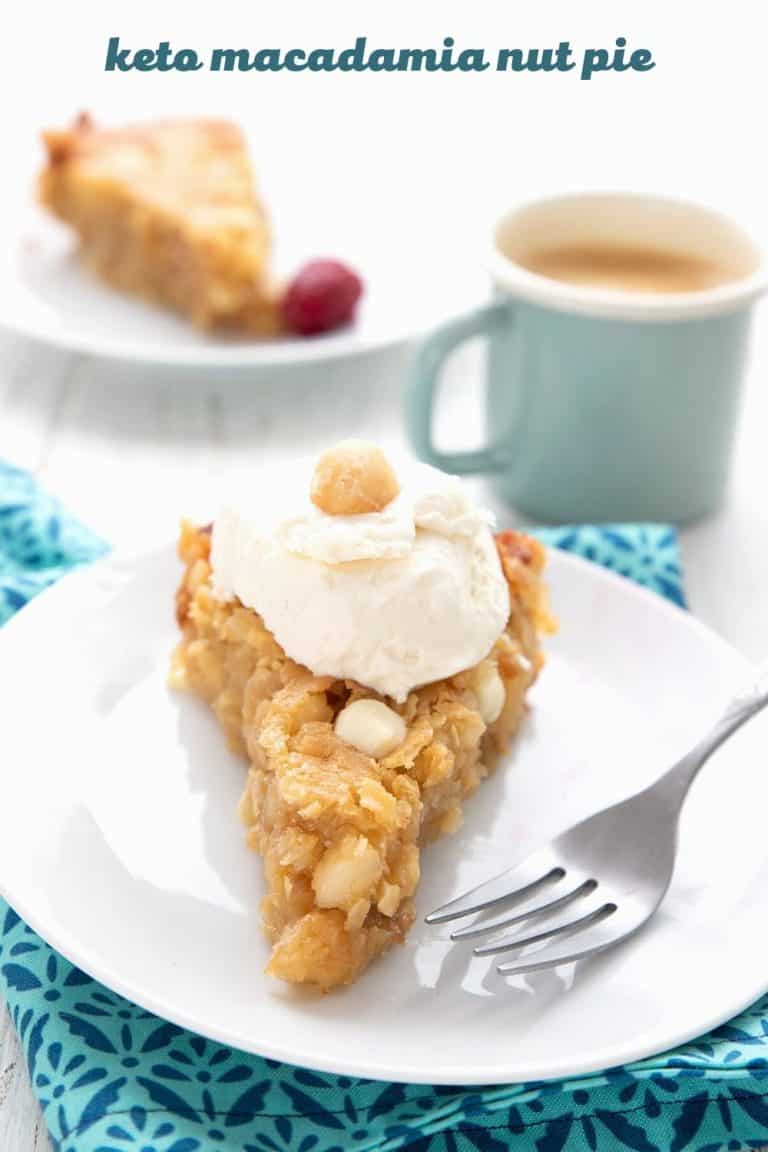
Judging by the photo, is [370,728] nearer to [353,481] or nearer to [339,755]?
[339,755]

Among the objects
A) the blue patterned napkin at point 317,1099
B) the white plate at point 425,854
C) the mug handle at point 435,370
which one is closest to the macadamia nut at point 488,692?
the white plate at point 425,854

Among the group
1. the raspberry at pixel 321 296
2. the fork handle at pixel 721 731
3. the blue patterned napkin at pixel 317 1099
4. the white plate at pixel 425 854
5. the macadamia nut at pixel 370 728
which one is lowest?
the blue patterned napkin at pixel 317 1099

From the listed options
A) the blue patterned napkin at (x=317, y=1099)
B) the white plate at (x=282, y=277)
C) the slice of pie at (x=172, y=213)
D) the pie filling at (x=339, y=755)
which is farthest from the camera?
the slice of pie at (x=172, y=213)

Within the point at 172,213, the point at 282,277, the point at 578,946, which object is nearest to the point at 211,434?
the point at 282,277

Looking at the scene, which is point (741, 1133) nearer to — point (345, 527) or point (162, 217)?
point (345, 527)

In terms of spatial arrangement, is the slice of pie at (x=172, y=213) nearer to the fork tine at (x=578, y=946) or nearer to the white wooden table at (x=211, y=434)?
the white wooden table at (x=211, y=434)

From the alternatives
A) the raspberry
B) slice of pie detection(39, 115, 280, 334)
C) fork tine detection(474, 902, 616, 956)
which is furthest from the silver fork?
slice of pie detection(39, 115, 280, 334)

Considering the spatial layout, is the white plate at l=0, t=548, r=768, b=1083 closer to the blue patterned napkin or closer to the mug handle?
the blue patterned napkin
